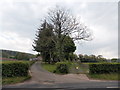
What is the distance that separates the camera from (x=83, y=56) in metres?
40.7

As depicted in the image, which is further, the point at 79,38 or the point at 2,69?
the point at 79,38

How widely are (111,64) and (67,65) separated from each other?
495 cm

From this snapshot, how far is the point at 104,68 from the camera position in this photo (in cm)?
1339

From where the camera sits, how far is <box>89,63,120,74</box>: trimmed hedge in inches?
524

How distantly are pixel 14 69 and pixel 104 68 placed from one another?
9346 mm

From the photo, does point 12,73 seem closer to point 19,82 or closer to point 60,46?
point 19,82

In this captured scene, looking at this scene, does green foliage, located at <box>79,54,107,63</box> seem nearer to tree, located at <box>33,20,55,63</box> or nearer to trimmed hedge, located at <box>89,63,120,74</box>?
tree, located at <box>33,20,55,63</box>

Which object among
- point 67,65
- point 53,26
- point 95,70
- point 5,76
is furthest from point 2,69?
point 53,26

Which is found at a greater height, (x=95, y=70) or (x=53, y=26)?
(x=53, y=26)

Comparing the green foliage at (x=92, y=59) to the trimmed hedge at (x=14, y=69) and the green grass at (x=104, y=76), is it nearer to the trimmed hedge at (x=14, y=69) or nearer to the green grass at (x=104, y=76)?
the green grass at (x=104, y=76)

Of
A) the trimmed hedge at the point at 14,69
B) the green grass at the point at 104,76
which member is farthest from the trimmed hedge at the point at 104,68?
the trimmed hedge at the point at 14,69

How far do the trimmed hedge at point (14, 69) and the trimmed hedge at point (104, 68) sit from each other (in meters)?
7.08

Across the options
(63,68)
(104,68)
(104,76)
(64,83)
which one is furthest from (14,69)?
(104,68)

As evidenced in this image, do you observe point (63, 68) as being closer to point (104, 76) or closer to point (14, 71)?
point (104, 76)
